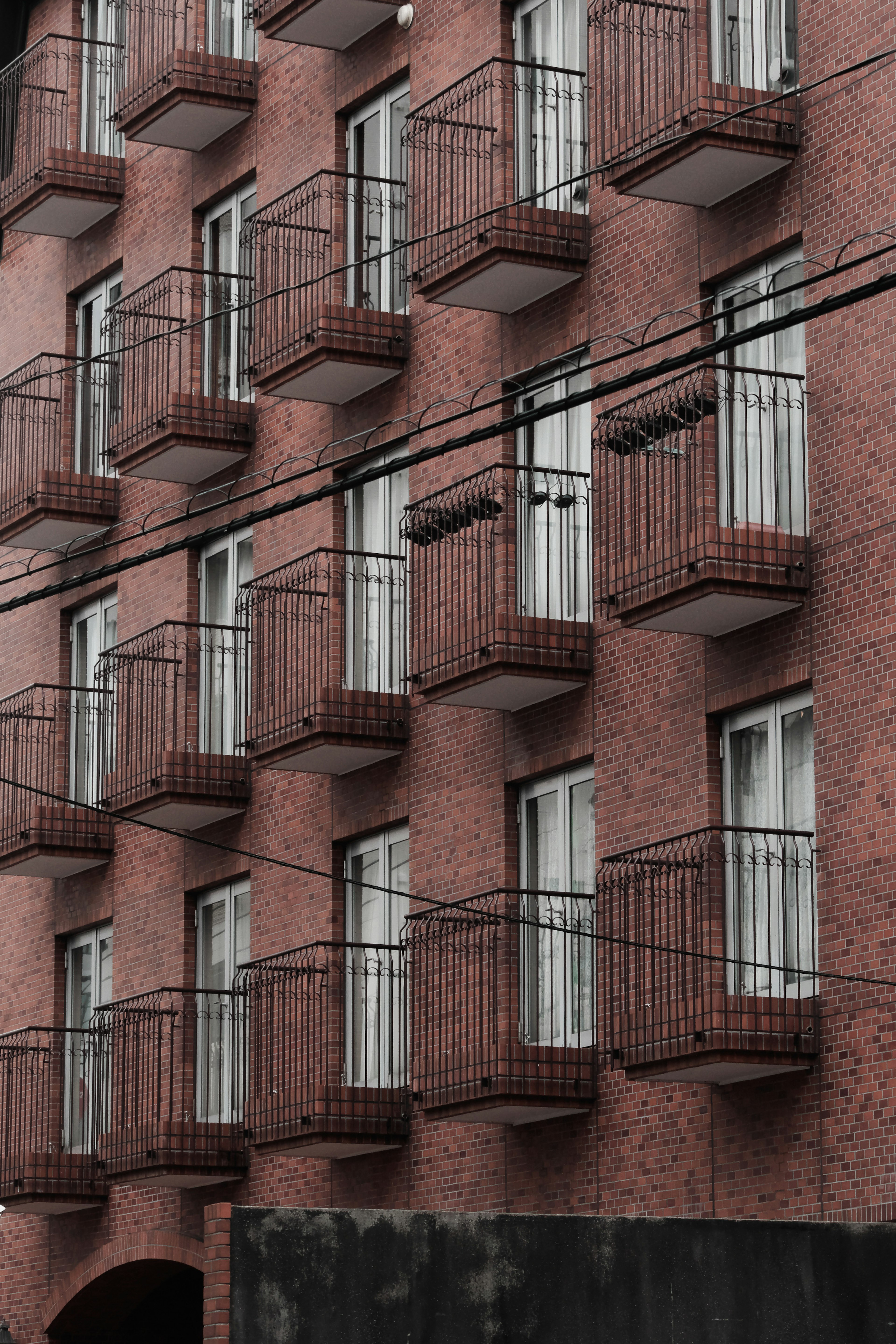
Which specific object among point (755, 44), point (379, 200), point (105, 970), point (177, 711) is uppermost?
point (379, 200)

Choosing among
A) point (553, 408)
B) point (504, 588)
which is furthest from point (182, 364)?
point (553, 408)

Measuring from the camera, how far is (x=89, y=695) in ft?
106

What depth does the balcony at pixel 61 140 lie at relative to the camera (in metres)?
32.5

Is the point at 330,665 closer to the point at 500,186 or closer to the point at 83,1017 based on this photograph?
the point at 500,186

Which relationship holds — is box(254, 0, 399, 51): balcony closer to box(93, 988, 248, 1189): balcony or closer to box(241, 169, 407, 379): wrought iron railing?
box(241, 169, 407, 379): wrought iron railing

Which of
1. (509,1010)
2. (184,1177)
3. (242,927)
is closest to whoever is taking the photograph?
(509,1010)

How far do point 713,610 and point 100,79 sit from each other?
52.8ft

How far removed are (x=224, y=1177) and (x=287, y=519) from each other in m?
6.71

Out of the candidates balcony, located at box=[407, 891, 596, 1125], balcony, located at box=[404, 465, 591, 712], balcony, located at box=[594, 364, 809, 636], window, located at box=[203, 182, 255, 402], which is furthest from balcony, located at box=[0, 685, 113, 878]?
balcony, located at box=[594, 364, 809, 636]

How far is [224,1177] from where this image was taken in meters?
27.1

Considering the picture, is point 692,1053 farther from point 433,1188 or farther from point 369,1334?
point 433,1188

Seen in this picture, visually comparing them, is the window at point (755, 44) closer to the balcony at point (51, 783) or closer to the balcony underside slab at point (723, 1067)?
the balcony underside slab at point (723, 1067)

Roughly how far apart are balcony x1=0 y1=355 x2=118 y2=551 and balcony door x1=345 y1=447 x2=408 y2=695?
554 cm

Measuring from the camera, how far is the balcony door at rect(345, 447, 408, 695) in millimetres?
26031
